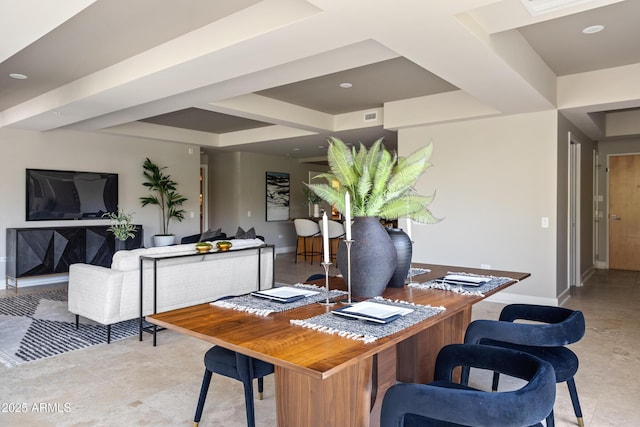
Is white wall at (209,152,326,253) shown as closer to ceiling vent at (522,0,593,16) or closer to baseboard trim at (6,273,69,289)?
baseboard trim at (6,273,69,289)

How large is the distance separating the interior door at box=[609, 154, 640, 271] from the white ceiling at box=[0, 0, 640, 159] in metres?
2.08

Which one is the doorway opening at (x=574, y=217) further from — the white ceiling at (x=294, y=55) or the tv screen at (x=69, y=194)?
the tv screen at (x=69, y=194)

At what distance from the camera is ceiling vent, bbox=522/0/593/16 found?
2.62 m

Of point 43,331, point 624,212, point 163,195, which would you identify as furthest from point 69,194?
point 624,212

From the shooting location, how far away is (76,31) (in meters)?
3.38

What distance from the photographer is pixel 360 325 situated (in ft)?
5.22

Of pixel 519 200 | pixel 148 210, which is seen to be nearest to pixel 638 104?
pixel 519 200

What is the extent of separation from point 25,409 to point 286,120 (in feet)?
14.3

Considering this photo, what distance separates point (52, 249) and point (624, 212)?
9.12 metres

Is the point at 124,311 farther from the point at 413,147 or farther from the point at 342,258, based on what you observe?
the point at 413,147

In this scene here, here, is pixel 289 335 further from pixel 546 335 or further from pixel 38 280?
pixel 38 280

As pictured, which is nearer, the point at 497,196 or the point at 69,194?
the point at 497,196

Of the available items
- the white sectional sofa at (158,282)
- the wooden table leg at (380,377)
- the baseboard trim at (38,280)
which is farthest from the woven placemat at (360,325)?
the baseboard trim at (38,280)

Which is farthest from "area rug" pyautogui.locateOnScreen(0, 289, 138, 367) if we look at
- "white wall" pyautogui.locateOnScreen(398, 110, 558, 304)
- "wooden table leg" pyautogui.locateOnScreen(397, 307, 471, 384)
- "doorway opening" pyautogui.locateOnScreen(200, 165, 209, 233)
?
"doorway opening" pyautogui.locateOnScreen(200, 165, 209, 233)
